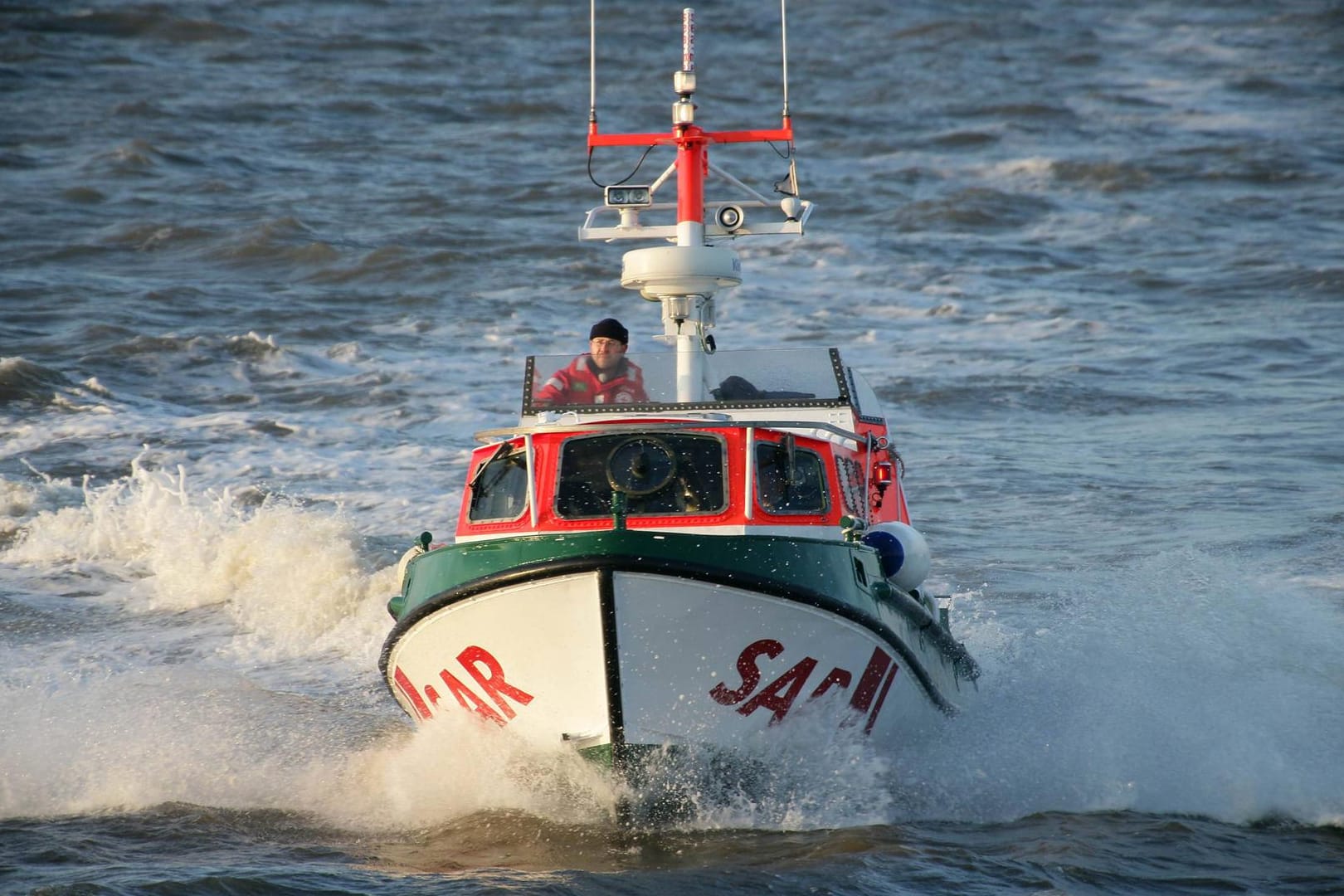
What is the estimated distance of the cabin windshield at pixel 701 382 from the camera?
29.5 ft

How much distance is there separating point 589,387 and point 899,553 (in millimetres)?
2073

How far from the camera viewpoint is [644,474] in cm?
765

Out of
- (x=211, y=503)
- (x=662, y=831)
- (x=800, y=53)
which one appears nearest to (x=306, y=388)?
(x=211, y=503)

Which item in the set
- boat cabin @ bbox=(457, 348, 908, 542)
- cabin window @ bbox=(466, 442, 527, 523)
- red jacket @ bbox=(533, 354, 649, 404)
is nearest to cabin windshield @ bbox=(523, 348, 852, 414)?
red jacket @ bbox=(533, 354, 649, 404)

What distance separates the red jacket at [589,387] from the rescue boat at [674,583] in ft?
0.24

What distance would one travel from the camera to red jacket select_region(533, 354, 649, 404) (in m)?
9.00

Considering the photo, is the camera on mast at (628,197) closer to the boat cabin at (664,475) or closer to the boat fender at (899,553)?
the boat cabin at (664,475)

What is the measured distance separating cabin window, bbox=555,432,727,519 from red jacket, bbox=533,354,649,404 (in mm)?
1155

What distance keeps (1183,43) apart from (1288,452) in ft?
80.6

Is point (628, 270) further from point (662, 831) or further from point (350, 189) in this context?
point (350, 189)

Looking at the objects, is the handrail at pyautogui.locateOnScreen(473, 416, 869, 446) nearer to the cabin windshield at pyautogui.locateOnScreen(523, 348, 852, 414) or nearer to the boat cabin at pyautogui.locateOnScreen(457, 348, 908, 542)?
the boat cabin at pyautogui.locateOnScreen(457, 348, 908, 542)

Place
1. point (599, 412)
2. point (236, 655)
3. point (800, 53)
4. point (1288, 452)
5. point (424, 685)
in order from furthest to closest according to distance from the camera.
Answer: point (800, 53)
point (1288, 452)
point (236, 655)
point (599, 412)
point (424, 685)

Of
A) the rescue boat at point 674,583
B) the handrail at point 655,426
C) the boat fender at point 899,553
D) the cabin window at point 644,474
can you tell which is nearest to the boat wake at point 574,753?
the rescue boat at point 674,583

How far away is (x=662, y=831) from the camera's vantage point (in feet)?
24.3
